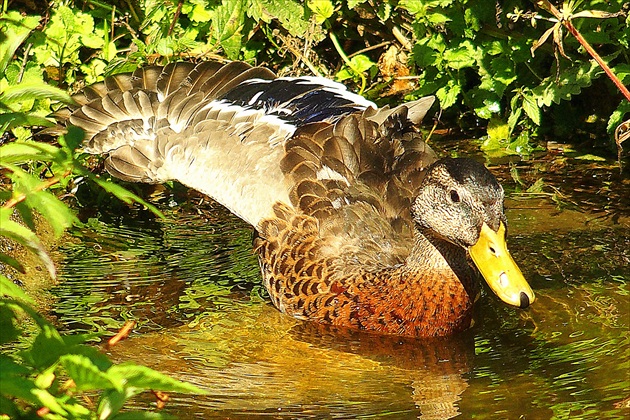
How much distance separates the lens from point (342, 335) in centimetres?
492

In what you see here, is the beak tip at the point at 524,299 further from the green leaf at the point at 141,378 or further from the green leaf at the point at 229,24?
the green leaf at the point at 141,378

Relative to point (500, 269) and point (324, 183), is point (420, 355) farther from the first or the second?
point (324, 183)

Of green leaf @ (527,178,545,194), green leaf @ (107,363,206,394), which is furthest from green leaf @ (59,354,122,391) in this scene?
green leaf @ (527,178,545,194)

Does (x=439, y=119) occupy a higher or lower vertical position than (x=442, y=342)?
higher

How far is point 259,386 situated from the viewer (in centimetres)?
433

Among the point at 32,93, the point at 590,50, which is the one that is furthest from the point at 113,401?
the point at 590,50

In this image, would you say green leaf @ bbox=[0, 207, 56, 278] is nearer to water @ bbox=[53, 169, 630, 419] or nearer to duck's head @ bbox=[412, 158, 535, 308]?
water @ bbox=[53, 169, 630, 419]

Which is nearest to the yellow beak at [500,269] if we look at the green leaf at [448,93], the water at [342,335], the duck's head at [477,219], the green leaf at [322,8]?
the duck's head at [477,219]

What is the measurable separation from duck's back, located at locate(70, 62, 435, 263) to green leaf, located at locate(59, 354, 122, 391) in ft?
9.81

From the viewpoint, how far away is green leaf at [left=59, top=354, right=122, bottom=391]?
2.13 meters

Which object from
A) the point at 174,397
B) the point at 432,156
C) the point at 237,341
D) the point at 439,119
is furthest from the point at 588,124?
the point at 174,397

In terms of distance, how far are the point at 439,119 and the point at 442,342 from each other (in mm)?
2802

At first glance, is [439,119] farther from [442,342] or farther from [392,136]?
[442,342]

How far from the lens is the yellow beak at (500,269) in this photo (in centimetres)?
444
